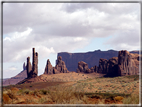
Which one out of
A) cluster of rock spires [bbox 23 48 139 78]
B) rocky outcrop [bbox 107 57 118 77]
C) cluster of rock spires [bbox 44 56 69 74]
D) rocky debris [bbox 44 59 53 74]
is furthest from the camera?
cluster of rock spires [bbox 44 56 69 74]

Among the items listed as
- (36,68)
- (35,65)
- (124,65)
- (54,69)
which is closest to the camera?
(124,65)

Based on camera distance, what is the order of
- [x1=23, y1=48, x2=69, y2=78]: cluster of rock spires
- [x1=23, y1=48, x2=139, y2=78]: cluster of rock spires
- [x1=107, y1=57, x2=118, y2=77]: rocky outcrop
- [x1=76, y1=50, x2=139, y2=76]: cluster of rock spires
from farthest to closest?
[x1=23, y1=48, x2=69, y2=78]: cluster of rock spires → [x1=107, y1=57, x2=118, y2=77]: rocky outcrop → [x1=23, y1=48, x2=139, y2=78]: cluster of rock spires → [x1=76, y1=50, x2=139, y2=76]: cluster of rock spires

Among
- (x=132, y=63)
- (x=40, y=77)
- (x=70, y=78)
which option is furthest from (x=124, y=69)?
(x=40, y=77)

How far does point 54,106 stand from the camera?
1141 cm

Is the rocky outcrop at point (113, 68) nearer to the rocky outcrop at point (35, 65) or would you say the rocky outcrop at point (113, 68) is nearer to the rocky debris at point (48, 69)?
the rocky debris at point (48, 69)

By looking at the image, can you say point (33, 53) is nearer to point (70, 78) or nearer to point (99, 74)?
point (70, 78)

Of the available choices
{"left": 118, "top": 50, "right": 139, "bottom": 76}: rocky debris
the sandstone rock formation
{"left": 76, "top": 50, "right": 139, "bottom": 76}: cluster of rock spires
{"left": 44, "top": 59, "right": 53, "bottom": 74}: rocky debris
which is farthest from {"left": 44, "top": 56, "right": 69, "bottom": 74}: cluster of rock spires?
{"left": 118, "top": 50, "right": 139, "bottom": 76}: rocky debris

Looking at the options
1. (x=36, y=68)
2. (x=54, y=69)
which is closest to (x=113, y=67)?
(x=54, y=69)

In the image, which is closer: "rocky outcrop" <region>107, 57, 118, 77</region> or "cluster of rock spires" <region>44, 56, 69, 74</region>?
"rocky outcrop" <region>107, 57, 118, 77</region>

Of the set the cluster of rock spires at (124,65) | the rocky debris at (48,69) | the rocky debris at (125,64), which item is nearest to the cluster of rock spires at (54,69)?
the rocky debris at (48,69)

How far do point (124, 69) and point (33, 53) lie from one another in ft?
159

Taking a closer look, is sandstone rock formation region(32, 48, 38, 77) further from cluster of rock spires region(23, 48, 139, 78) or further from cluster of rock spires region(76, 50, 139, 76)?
cluster of rock spires region(76, 50, 139, 76)

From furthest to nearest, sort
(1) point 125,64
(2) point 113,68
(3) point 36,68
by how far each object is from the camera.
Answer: (2) point 113,68, (3) point 36,68, (1) point 125,64

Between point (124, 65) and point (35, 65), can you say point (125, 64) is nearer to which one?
point (124, 65)
